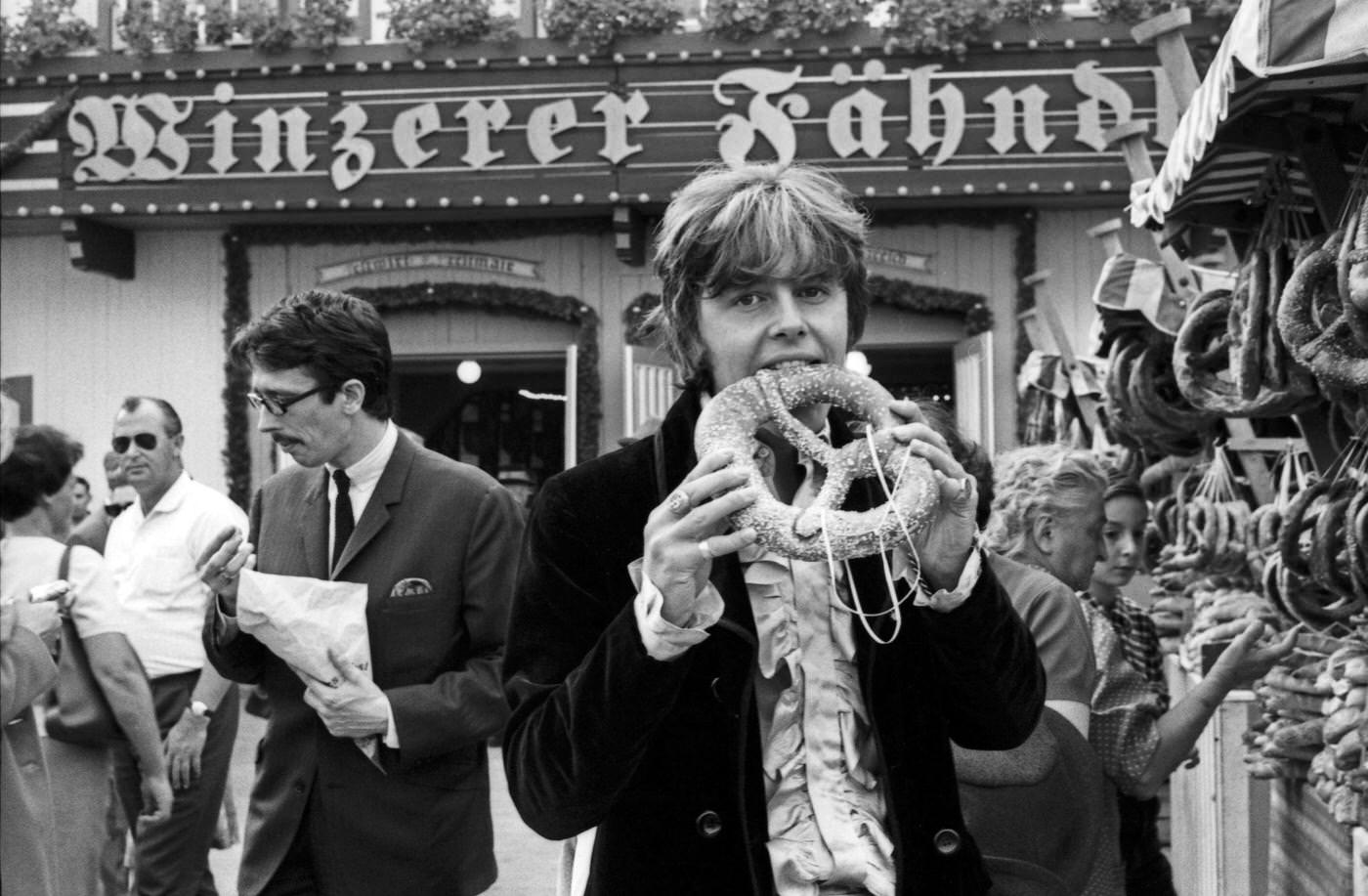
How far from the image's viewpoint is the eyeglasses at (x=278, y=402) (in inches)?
154

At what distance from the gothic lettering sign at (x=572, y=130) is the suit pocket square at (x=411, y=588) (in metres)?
9.53

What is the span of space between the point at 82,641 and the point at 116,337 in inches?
405

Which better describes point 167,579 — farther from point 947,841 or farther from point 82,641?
point 947,841

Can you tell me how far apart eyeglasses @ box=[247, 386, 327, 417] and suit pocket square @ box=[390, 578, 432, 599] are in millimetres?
459

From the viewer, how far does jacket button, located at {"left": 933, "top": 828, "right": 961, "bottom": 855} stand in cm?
234

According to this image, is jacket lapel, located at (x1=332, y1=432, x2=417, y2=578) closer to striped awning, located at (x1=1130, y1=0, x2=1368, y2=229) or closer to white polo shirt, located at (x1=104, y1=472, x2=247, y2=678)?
striped awning, located at (x1=1130, y1=0, x2=1368, y2=229)

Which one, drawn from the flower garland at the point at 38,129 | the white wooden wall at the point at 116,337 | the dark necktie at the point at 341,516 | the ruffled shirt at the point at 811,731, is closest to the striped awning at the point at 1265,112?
the ruffled shirt at the point at 811,731

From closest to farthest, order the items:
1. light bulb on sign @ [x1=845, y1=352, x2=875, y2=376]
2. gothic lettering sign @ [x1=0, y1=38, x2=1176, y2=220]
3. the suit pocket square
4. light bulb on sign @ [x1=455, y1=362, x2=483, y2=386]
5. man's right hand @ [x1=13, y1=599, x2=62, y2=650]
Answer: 1. the suit pocket square
2. man's right hand @ [x1=13, y1=599, x2=62, y2=650]
3. gothic lettering sign @ [x1=0, y1=38, x2=1176, y2=220]
4. light bulb on sign @ [x1=845, y1=352, x2=875, y2=376]
5. light bulb on sign @ [x1=455, y1=362, x2=483, y2=386]

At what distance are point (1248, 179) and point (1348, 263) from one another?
1837mm

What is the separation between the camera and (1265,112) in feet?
15.2

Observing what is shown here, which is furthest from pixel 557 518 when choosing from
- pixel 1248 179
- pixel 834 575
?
pixel 1248 179

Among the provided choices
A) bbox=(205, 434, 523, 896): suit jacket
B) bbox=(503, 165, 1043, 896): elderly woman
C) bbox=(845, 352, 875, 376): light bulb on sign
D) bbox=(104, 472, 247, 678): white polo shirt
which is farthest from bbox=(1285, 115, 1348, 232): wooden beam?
bbox=(845, 352, 875, 376): light bulb on sign

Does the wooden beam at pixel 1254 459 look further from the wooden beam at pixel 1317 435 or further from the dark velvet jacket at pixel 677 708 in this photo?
the dark velvet jacket at pixel 677 708

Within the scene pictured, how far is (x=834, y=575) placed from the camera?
7.95ft
